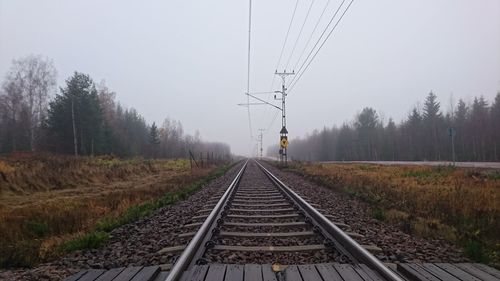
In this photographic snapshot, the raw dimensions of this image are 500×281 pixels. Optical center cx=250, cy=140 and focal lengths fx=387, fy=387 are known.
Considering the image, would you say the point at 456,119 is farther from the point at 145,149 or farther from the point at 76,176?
the point at 76,176

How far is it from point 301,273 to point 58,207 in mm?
11002

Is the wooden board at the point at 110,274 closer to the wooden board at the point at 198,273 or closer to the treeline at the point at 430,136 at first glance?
the wooden board at the point at 198,273

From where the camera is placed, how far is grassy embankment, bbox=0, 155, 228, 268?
21.0ft

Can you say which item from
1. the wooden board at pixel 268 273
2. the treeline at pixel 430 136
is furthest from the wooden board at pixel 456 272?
the treeline at pixel 430 136

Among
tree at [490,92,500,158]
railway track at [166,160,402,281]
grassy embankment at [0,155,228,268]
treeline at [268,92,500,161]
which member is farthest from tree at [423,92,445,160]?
railway track at [166,160,402,281]

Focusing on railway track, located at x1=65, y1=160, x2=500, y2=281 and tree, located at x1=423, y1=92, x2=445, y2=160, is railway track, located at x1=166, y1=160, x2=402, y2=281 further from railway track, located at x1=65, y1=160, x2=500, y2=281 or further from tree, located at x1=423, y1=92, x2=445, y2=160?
tree, located at x1=423, y1=92, x2=445, y2=160

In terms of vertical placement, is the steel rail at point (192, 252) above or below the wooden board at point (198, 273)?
above

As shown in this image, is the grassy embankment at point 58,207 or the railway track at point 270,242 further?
the grassy embankment at point 58,207

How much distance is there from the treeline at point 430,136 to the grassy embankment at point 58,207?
42.3 meters

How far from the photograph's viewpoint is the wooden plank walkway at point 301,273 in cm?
417

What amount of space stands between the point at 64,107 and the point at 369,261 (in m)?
53.6

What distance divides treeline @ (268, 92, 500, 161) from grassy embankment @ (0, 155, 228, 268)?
4225cm

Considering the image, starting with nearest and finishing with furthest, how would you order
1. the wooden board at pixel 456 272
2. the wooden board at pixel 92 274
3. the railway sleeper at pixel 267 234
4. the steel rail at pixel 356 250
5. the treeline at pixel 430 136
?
the steel rail at pixel 356 250 < the wooden board at pixel 456 272 < the wooden board at pixel 92 274 < the railway sleeper at pixel 267 234 < the treeline at pixel 430 136

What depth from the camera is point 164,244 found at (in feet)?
20.0
